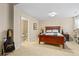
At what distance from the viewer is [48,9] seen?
3.43 metres

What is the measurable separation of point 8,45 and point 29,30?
67 cm

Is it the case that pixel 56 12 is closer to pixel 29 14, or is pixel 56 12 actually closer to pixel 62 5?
pixel 62 5

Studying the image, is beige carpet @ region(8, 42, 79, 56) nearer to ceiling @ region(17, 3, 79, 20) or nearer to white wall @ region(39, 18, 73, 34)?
white wall @ region(39, 18, 73, 34)

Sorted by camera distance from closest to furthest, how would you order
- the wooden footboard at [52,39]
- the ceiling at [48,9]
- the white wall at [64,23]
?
the ceiling at [48,9], the white wall at [64,23], the wooden footboard at [52,39]

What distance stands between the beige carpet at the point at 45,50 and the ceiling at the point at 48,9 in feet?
2.37

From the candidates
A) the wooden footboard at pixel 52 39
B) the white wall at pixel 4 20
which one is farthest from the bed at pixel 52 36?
the white wall at pixel 4 20

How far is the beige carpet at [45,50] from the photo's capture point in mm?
3357

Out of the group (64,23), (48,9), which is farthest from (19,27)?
(64,23)

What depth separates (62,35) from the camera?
356cm

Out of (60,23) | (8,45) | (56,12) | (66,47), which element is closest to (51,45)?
(66,47)

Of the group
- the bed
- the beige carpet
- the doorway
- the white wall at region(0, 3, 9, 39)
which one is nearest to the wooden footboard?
the bed

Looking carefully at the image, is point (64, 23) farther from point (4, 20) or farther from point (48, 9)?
point (4, 20)

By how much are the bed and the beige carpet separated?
136 mm

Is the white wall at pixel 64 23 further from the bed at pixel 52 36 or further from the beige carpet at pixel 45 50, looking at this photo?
the beige carpet at pixel 45 50
